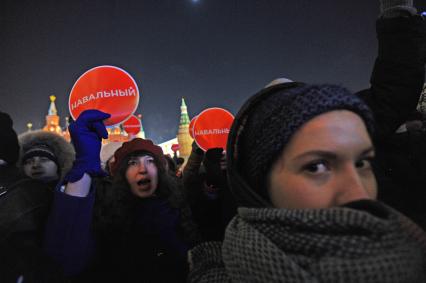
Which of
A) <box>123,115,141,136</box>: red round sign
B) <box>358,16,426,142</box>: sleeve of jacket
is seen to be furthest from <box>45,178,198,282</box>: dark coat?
<box>123,115,141,136</box>: red round sign

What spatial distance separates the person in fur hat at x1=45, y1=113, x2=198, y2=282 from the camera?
5.31 ft

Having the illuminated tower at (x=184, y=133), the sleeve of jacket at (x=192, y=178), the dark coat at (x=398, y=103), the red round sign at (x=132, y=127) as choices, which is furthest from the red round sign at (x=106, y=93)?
the illuminated tower at (x=184, y=133)

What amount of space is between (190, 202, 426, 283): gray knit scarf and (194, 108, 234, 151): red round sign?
421 cm

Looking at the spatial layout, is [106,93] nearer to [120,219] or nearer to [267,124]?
[120,219]

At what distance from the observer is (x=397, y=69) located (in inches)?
59.1

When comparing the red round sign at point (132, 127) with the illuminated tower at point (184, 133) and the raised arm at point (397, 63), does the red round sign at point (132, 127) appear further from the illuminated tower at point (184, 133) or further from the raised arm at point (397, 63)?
the illuminated tower at point (184, 133)

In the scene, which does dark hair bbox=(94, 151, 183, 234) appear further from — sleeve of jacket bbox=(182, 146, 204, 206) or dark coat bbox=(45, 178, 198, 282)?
sleeve of jacket bbox=(182, 146, 204, 206)

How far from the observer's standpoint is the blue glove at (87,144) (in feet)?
5.78

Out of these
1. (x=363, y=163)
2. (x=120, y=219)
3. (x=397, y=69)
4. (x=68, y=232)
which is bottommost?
(x=120, y=219)

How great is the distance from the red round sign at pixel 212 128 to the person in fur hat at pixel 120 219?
2214 mm

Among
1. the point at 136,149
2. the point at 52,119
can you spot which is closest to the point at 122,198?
the point at 136,149

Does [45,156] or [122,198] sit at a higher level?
[45,156]

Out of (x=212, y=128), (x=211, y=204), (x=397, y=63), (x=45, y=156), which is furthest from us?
(x=212, y=128)

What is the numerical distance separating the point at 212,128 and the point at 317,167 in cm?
450
